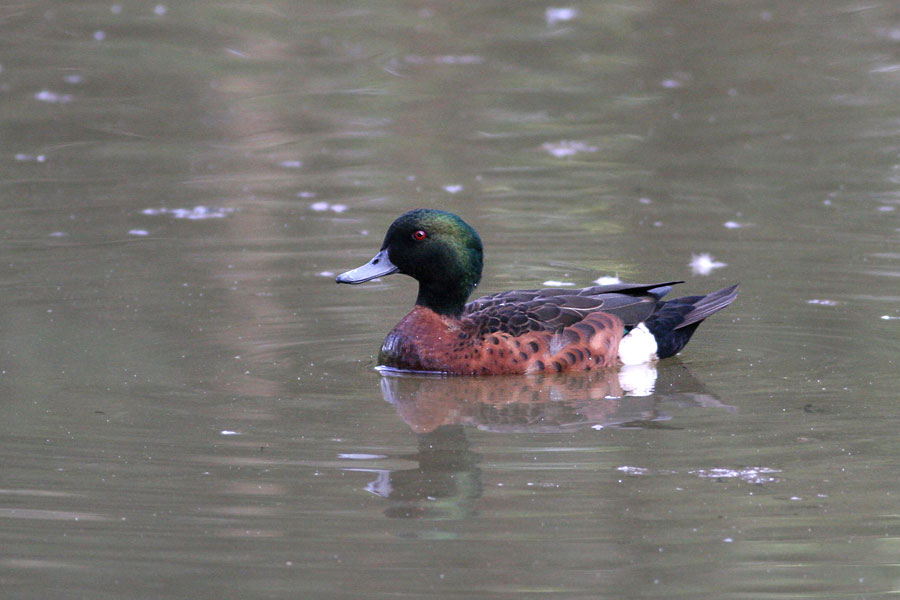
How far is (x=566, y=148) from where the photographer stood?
13.6 m

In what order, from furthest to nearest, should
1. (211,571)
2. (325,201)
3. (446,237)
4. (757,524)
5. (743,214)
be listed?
1. (325,201)
2. (743,214)
3. (446,237)
4. (757,524)
5. (211,571)

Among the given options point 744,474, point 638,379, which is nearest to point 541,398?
point 638,379

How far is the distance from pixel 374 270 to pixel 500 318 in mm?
814

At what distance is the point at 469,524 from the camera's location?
5594 millimetres

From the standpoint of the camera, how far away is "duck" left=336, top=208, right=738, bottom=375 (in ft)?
26.8

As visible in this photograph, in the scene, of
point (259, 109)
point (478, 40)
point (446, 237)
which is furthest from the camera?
point (478, 40)

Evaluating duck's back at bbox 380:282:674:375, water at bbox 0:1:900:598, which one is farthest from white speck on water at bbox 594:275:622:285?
duck's back at bbox 380:282:674:375

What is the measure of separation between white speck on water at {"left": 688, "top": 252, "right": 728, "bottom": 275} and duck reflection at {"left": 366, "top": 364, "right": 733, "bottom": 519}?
1809 millimetres

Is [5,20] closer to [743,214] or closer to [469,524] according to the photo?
[743,214]

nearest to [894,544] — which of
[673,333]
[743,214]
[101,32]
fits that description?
[673,333]

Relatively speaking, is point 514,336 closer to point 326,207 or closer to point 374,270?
point 374,270

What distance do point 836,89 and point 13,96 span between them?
8.74m

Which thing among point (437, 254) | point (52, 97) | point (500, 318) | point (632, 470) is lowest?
point (52, 97)

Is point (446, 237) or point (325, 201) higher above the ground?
point (446, 237)
